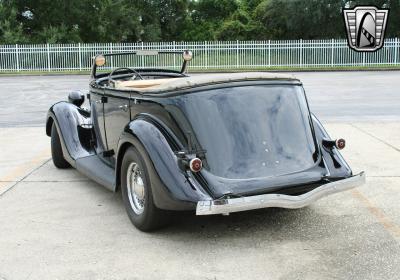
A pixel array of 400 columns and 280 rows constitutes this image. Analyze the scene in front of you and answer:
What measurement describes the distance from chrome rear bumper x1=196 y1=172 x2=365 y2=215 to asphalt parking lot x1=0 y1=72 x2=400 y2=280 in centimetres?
35

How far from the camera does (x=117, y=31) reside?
1745 inches

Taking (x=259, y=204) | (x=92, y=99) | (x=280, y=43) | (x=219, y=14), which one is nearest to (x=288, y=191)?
(x=259, y=204)

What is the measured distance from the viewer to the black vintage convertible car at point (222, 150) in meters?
4.38

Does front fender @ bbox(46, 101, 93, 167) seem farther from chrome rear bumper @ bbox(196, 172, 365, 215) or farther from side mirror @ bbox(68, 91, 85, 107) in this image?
chrome rear bumper @ bbox(196, 172, 365, 215)

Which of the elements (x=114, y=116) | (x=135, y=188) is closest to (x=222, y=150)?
(x=135, y=188)

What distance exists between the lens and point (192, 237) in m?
4.66

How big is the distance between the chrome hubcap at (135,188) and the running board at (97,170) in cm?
33

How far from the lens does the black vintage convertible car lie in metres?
4.38

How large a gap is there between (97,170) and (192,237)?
165 centimetres

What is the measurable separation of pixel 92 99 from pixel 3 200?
1.54m

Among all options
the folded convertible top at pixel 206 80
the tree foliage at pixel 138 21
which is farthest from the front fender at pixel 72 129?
the tree foliage at pixel 138 21

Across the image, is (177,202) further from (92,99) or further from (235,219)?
(92,99)

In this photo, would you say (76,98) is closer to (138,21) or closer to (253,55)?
(253,55)

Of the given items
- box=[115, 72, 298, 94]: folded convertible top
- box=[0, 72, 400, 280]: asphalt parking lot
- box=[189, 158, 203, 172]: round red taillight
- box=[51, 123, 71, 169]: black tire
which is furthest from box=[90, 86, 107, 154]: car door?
box=[189, 158, 203, 172]: round red taillight
